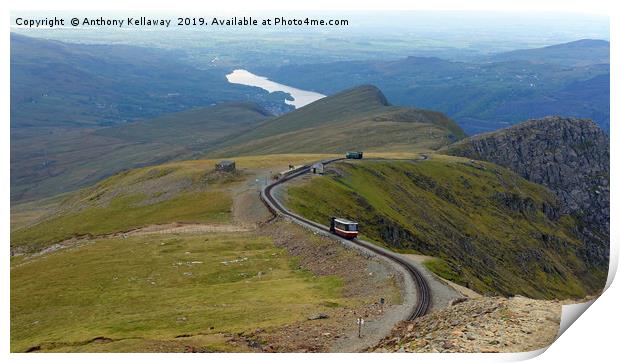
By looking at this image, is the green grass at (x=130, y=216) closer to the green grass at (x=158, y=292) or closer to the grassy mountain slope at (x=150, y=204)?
the grassy mountain slope at (x=150, y=204)

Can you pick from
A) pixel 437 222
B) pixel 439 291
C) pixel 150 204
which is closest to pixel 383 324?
pixel 439 291

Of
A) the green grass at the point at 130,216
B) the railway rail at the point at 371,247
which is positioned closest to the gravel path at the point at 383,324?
the railway rail at the point at 371,247

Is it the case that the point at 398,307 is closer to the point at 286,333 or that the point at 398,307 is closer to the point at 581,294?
the point at 286,333

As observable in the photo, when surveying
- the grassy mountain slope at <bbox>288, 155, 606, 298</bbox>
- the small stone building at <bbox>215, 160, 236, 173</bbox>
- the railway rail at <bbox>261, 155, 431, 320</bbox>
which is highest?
the small stone building at <bbox>215, 160, 236, 173</bbox>

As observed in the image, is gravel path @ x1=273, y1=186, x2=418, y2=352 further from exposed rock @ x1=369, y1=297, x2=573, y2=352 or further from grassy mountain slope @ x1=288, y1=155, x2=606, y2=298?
grassy mountain slope @ x1=288, y1=155, x2=606, y2=298

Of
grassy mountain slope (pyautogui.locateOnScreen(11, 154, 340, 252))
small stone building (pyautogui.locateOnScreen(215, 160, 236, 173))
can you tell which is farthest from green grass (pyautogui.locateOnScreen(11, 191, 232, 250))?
small stone building (pyautogui.locateOnScreen(215, 160, 236, 173))
